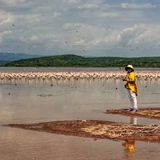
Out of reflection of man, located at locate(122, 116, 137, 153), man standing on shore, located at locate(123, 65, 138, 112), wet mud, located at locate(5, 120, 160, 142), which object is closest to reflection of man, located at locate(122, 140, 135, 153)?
reflection of man, located at locate(122, 116, 137, 153)

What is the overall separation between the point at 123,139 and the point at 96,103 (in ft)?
39.3

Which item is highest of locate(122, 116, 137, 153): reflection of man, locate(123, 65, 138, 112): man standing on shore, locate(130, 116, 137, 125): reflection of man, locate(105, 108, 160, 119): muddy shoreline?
locate(123, 65, 138, 112): man standing on shore

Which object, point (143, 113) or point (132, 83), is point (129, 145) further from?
point (132, 83)

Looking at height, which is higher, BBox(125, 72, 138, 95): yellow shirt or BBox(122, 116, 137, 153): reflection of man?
BBox(125, 72, 138, 95): yellow shirt

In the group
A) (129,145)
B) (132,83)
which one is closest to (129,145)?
(129,145)

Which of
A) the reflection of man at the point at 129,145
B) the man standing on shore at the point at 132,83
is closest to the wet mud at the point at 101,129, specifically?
the reflection of man at the point at 129,145

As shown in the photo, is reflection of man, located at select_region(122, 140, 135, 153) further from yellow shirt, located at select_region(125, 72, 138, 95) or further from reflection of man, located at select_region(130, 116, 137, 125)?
yellow shirt, located at select_region(125, 72, 138, 95)

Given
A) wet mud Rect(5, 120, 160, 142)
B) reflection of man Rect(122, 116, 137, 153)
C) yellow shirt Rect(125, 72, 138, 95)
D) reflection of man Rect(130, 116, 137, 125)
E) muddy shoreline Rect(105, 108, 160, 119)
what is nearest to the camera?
reflection of man Rect(122, 116, 137, 153)

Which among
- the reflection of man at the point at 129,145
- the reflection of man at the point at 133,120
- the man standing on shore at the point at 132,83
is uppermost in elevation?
the man standing on shore at the point at 132,83

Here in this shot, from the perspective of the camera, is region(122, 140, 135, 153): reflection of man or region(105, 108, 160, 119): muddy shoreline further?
region(105, 108, 160, 119): muddy shoreline

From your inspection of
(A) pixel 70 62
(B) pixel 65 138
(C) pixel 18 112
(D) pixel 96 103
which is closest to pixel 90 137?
(B) pixel 65 138

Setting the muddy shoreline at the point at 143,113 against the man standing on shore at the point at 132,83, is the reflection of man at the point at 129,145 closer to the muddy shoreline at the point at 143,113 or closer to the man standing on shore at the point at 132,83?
the muddy shoreline at the point at 143,113

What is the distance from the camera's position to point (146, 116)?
1844 centimetres

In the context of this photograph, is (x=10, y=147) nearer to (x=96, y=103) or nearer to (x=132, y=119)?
(x=132, y=119)
